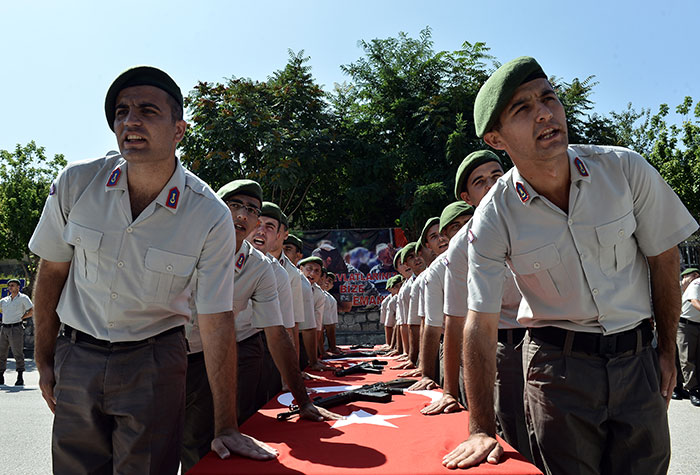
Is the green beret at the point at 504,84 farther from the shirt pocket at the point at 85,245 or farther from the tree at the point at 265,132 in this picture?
the tree at the point at 265,132

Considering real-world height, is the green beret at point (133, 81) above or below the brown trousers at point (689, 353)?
above

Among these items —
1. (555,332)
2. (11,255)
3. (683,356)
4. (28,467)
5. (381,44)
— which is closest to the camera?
(555,332)

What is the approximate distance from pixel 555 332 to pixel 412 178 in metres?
15.4

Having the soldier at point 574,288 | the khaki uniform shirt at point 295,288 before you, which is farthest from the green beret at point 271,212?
the soldier at point 574,288

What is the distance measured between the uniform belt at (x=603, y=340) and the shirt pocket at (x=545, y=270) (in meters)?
0.15

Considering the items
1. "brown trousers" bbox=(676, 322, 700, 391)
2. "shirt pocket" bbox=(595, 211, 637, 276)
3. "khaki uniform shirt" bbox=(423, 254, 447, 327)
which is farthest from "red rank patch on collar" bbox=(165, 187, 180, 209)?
"brown trousers" bbox=(676, 322, 700, 391)

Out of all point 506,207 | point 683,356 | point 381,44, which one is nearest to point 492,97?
point 506,207

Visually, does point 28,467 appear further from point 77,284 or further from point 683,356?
point 683,356

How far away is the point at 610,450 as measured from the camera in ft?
6.03

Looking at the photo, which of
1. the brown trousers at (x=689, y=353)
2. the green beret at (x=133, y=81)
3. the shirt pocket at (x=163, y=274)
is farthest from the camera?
the brown trousers at (x=689, y=353)

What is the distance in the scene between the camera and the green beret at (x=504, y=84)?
1.98 m

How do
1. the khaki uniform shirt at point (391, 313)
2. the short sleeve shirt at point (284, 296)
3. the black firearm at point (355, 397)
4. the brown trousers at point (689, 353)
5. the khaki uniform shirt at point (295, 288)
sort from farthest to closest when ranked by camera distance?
the khaki uniform shirt at point (391, 313)
the brown trousers at point (689, 353)
the khaki uniform shirt at point (295, 288)
the short sleeve shirt at point (284, 296)
the black firearm at point (355, 397)

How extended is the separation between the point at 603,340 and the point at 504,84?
3.20 feet

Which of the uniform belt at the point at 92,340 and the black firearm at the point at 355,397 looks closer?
the uniform belt at the point at 92,340
